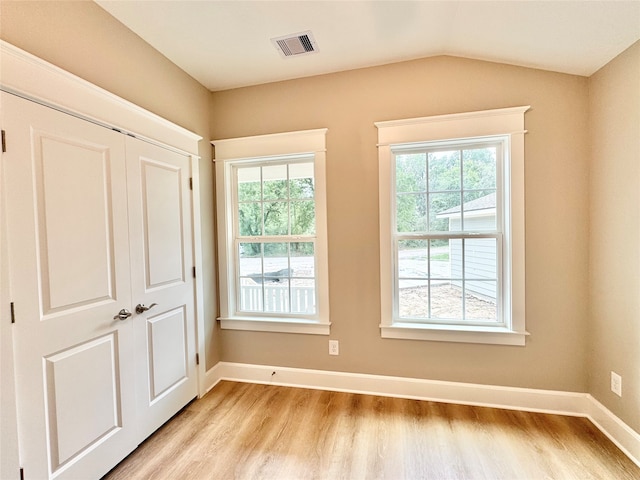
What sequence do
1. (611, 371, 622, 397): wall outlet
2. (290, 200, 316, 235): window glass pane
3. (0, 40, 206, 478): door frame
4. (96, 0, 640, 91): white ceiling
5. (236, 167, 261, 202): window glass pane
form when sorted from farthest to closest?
1. (236, 167, 261, 202): window glass pane
2. (290, 200, 316, 235): window glass pane
3. (611, 371, 622, 397): wall outlet
4. (96, 0, 640, 91): white ceiling
5. (0, 40, 206, 478): door frame

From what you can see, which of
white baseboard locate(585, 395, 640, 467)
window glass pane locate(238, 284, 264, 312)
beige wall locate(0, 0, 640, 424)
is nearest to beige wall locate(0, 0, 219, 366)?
beige wall locate(0, 0, 640, 424)

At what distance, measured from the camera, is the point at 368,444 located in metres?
1.77

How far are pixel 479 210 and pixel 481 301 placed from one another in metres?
0.72

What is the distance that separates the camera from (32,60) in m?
1.25

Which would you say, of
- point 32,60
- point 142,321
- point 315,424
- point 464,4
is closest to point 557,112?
point 464,4

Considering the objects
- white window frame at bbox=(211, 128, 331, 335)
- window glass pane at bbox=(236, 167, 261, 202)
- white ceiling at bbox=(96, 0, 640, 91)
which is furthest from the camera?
window glass pane at bbox=(236, 167, 261, 202)

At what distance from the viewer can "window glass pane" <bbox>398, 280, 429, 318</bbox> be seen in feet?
7.55

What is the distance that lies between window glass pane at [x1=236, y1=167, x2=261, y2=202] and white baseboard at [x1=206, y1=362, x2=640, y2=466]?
1.56 metres

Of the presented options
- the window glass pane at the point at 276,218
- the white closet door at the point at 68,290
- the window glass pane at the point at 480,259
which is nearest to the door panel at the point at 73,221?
the white closet door at the point at 68,290

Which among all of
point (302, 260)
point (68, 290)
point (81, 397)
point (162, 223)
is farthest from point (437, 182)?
point (81, 397)

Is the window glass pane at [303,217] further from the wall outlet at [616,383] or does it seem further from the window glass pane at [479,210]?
the wall outlet at [616,383]

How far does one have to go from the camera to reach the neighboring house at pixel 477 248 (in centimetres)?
217

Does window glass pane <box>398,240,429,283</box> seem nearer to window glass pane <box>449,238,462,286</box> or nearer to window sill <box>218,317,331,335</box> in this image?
window glass pane <box>449,238,462,286</box>

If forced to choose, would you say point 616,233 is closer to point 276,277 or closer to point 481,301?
point 481,301
